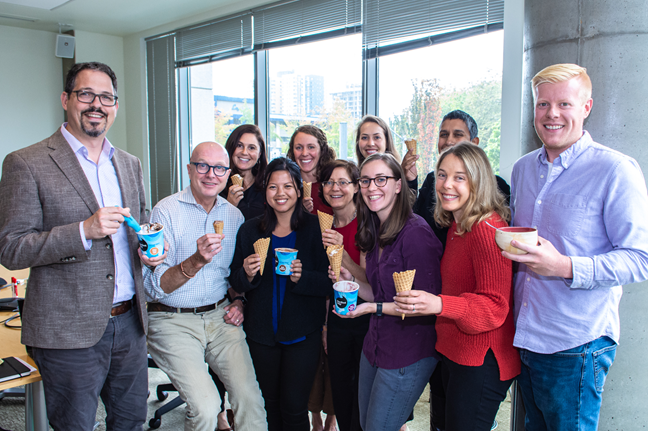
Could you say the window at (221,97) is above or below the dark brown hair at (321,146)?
above

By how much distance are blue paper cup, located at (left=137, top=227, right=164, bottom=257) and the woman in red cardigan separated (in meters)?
1.10

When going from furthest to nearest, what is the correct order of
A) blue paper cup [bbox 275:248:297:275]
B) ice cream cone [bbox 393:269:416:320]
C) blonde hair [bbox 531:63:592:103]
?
blue paper cup [bbox 275:248:297:275]
ice cream cone [bbox 393:269:416:320]
blonde hair [bbox 531:63:592:103]

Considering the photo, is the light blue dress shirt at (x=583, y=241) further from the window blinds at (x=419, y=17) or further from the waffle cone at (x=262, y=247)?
the window blinds at (x=419, y=17)

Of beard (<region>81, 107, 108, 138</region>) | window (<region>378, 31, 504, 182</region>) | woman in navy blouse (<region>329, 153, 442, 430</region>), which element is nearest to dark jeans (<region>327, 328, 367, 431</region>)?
woman in navy blouse (<region>329, 153, 442, 430</region>)

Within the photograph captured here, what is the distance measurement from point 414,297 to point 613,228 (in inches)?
30.8

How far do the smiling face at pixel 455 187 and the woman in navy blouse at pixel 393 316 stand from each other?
25 cm

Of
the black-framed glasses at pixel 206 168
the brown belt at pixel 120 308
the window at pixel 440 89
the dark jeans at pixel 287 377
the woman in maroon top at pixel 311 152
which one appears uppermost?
the window at pixel 440 89

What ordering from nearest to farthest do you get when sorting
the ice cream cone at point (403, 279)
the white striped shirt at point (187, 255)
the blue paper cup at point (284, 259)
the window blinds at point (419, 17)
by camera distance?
the ice cream cone at point (403, 279), the blue paper cup at point (284, 259), the white striped shirt at point (187, 255), the window blinds at point (419, 17)

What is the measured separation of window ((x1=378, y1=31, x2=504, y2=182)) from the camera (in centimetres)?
399

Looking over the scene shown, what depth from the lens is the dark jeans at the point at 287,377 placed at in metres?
2.54

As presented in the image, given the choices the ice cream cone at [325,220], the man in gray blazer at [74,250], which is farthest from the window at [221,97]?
the man in gray blazer at [74,250]

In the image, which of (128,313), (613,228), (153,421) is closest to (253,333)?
(128,313)

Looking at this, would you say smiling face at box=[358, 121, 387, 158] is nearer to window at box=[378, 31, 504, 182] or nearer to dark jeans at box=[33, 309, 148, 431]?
window at box=[378, 31, 504, 182]

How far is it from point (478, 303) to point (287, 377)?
127 cm
